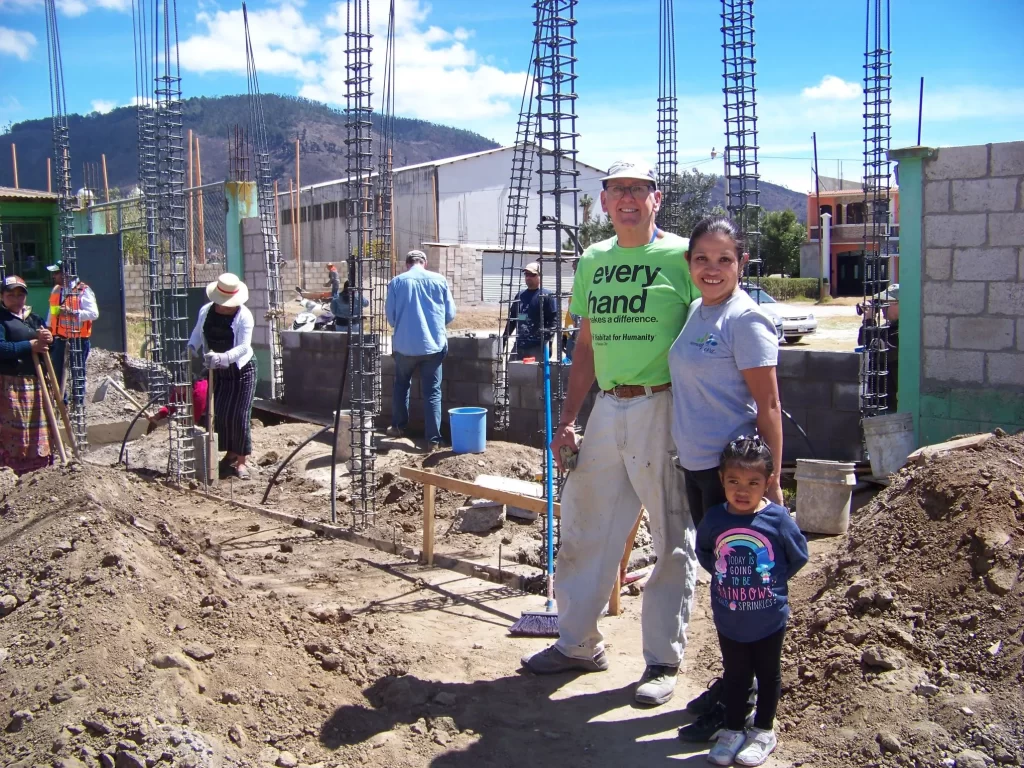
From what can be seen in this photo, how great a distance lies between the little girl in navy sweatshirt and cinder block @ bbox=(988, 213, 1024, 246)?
457 centimetres

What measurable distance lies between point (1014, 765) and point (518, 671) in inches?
73.4

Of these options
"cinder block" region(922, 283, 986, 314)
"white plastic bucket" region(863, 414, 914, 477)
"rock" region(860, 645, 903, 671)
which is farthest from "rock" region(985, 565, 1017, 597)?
"cinder block" region(922, 283, 986, 314)

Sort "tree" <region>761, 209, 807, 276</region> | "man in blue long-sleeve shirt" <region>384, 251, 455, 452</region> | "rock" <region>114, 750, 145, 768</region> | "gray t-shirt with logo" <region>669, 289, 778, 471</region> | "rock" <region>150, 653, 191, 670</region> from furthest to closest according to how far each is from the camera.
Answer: "tree" <region>761, 209, 807, 276</region>, "man in blue long-sleeve shirt" <region>384, 251, 455, 452</region>, "rock" <region>150, 653, 191, 670</region>, "gray t-shirt with logo" <region>669, 289, 778, 471</region>, "rock" <region>114, 750, 145, 768</region>

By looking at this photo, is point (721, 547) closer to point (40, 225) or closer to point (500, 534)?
point (500, 534)

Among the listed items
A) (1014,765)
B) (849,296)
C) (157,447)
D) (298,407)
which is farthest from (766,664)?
(849,296)

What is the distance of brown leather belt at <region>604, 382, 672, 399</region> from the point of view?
11.9ft

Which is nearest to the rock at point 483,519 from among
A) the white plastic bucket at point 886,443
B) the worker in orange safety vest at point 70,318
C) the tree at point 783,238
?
the white plastic bucket at point 886,443

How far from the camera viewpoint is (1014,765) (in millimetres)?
2930

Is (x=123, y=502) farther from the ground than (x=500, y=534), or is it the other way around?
(x=123, y=502)

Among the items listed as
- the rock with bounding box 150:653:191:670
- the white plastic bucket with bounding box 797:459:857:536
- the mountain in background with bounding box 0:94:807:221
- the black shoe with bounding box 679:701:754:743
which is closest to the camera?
the black shoe with bounding box 679:701:754:743

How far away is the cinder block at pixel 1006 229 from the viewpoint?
21.8ft

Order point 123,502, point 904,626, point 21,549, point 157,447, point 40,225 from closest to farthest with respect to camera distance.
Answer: point 904,626, point 21,549, point 123,502, point 157,447, point 40,225

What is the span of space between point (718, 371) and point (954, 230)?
4573 millimetres

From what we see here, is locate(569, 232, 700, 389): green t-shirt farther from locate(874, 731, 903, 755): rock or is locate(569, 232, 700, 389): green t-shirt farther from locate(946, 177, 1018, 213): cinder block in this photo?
locate(946, 177, 1018, 213): cinder block
